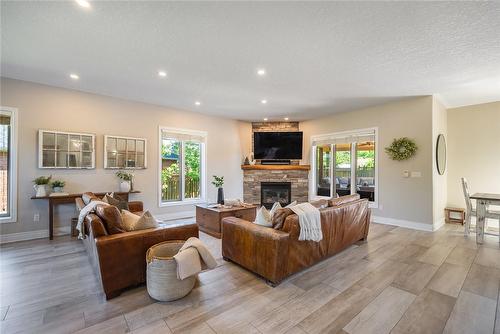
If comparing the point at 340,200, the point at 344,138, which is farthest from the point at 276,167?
the point at 340,200

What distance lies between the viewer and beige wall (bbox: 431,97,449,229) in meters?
4.48

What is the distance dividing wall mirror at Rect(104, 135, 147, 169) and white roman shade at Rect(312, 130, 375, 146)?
459cm

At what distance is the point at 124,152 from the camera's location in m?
4.75

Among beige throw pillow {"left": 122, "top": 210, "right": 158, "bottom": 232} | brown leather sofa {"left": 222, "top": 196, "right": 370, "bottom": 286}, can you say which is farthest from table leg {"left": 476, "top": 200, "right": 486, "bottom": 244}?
beige throw pillow {"left": 122, "top": 210, "right": 158, "bottom": 232}

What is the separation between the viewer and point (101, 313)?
1.92 metres

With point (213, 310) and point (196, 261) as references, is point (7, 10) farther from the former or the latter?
point (213, 310)

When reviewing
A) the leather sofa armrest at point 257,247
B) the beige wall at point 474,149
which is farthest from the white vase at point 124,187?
the beige wall at point 474,149

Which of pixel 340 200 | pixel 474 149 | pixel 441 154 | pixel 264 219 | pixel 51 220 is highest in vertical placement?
pixel 474 149

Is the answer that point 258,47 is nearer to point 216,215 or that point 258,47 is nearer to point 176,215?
point 216,215

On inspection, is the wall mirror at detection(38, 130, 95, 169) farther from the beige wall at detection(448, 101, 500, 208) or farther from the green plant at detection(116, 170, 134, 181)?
the beige wall at detection(448, 101, 500, 208)

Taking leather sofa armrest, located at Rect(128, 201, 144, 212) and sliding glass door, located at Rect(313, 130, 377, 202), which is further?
sliding glass door, located at Rect(313, 130, 377, 202)

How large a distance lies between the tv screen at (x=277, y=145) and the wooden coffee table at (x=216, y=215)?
275 centimetres

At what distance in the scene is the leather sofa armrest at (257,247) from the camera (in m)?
2.31

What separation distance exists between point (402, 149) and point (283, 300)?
4216mm
